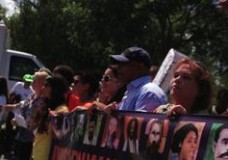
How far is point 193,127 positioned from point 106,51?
21618mm

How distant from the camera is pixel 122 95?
21.2ft

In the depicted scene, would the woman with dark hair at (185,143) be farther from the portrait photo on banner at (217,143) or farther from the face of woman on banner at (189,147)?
the portrait photo on banner at (217,143)

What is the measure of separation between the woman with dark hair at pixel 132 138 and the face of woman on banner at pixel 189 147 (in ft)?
2.25

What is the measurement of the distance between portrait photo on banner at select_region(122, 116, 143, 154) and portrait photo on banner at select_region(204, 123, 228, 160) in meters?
0.99

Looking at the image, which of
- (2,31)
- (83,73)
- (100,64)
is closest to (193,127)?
(83,73)

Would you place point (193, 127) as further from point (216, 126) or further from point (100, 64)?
point (100, 64)

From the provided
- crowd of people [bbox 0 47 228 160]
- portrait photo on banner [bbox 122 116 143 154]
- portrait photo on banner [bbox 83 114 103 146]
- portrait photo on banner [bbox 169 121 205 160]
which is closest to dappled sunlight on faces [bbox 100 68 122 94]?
crowd of people [bbox 0 47 228 160]

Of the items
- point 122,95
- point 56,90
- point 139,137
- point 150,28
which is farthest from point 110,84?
point 150,28

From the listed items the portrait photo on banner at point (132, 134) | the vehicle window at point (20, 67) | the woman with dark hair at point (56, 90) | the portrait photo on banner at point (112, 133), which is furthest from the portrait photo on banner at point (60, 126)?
the vehicle window at point (20, 67)

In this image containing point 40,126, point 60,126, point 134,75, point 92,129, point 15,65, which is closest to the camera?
point 134,75

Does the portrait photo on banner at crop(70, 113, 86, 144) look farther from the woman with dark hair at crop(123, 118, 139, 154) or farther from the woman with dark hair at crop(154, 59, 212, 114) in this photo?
the woman with dark hair at crop(154, 59, 212, 114)

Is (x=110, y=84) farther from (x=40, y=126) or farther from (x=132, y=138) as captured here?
(x=132, y=138)

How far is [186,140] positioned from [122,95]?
7.87 ft

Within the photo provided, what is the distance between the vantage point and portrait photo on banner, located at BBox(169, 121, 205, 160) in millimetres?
3987
